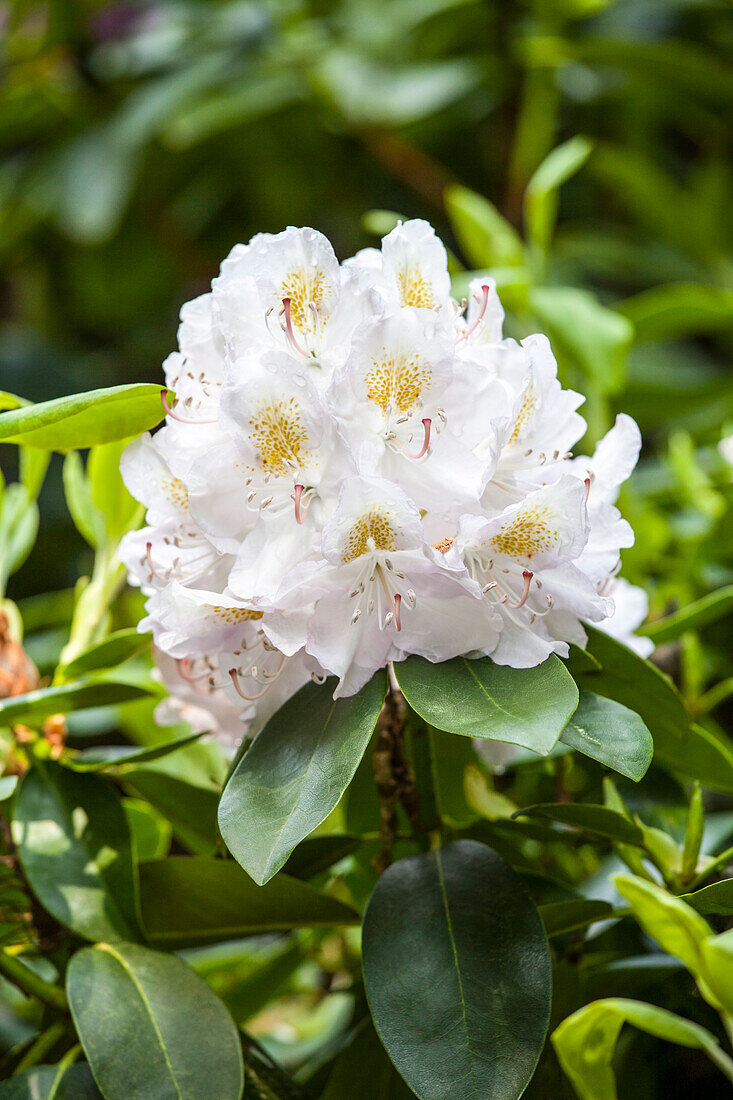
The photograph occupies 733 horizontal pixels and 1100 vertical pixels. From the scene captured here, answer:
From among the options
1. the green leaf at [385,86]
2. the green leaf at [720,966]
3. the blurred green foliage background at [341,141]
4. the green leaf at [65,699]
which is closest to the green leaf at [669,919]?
the green leaf at [720,966]

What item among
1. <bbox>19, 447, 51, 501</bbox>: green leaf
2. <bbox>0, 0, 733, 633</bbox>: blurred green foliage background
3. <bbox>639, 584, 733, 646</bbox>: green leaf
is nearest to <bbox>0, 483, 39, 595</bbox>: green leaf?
<bbox>19, 447, 51, 501</bbox>: green leaf

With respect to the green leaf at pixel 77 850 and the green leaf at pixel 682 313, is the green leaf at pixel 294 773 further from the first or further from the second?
the green leaf at pixel 682 313

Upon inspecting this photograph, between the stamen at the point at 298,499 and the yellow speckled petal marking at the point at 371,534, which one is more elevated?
the stamen at the point at 298,499

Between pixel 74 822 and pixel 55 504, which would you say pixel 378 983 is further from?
pixel 55 504

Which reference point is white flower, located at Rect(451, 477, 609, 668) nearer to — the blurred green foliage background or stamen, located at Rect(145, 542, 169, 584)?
stamen, located at Rect(145, 542, 169, 584)

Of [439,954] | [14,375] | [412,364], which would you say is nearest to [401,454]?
[412,364]
